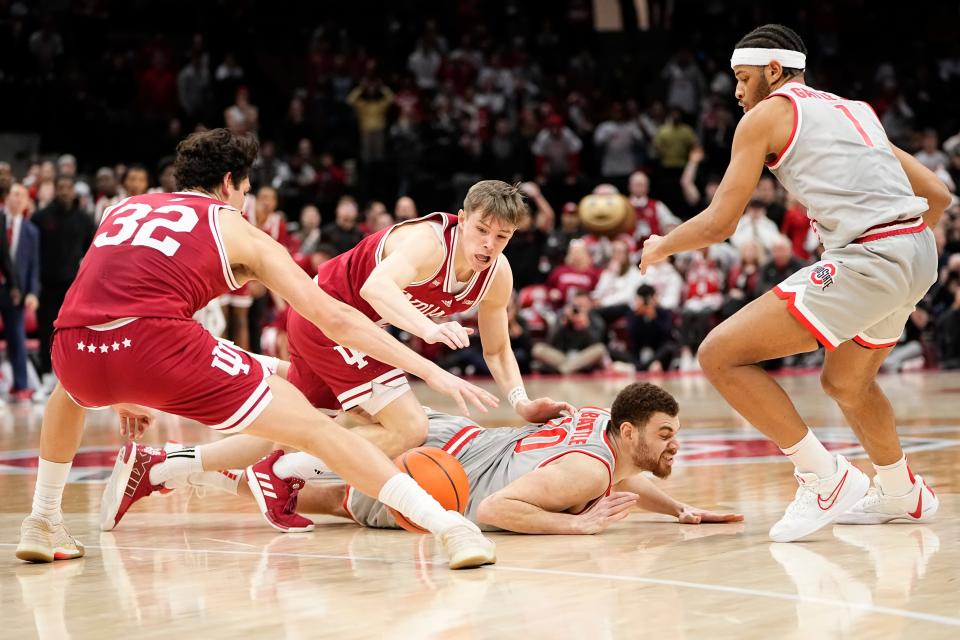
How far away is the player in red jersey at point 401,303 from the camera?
5.04 m

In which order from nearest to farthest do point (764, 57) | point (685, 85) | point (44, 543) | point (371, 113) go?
point (44, 543)
point (764, 57)
point (371, 113)
point (685, 85)

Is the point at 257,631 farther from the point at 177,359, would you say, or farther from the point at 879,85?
the point at 879,85

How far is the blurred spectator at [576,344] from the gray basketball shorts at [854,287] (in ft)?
32.4

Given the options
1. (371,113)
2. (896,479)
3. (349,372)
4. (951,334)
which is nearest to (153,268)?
(349,372)

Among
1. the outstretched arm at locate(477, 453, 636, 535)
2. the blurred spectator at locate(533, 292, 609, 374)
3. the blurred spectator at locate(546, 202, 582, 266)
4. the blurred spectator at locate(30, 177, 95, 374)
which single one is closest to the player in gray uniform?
the outstretched arm at locate(477, 453, 636, 535)

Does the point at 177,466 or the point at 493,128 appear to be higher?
the point at 493,128

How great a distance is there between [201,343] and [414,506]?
87 cm

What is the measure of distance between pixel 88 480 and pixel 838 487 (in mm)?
3947

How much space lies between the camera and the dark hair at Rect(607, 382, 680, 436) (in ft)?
15.8

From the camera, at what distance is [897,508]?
4863 mm

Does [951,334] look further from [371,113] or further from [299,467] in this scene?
[299,467]

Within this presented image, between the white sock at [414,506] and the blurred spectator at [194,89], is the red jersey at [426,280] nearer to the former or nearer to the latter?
the white sock at [414,506]

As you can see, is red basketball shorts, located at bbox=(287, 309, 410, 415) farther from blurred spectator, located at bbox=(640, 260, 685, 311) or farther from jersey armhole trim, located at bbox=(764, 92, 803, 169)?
blurred spectator, located at bbox=(640, 260, 685, 311)

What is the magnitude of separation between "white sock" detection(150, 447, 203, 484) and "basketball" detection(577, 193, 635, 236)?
11246mm
